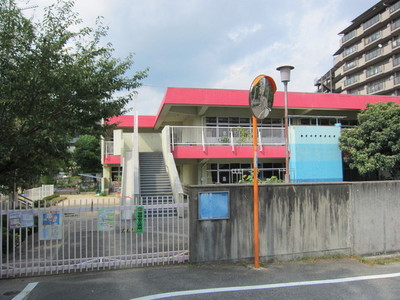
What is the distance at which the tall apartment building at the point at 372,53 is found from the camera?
131ft

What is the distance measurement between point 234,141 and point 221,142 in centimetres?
71

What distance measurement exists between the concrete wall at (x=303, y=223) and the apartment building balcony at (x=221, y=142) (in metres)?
9.12

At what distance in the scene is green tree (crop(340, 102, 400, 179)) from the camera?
1548 centimetres

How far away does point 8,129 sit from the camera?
A: 18.6 feet

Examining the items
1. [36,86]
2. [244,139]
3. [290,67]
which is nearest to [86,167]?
[244,139]

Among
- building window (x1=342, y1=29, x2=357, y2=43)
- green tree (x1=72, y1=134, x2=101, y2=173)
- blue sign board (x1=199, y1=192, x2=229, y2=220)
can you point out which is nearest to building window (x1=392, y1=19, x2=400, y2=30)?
building window (x1=342, y1=29, x2=357, y2=43)

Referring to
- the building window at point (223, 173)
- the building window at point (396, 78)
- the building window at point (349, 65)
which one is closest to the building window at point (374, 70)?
the building window at point (396, 78)

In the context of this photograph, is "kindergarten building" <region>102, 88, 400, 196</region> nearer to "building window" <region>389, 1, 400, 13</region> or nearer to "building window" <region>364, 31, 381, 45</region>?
"building window" <region>389, 1, 400, 13</region>

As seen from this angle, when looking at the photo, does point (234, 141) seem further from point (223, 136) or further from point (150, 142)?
point (150, 142)

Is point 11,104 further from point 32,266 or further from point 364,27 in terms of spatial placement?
point 364,27

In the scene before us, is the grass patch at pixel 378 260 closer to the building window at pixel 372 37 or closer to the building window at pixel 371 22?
the building window at pixel 372 37

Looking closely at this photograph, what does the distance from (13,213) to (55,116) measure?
1.92 meters

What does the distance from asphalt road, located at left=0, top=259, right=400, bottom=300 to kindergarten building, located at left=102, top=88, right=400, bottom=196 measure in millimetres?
6715

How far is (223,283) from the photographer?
4.82 metres
